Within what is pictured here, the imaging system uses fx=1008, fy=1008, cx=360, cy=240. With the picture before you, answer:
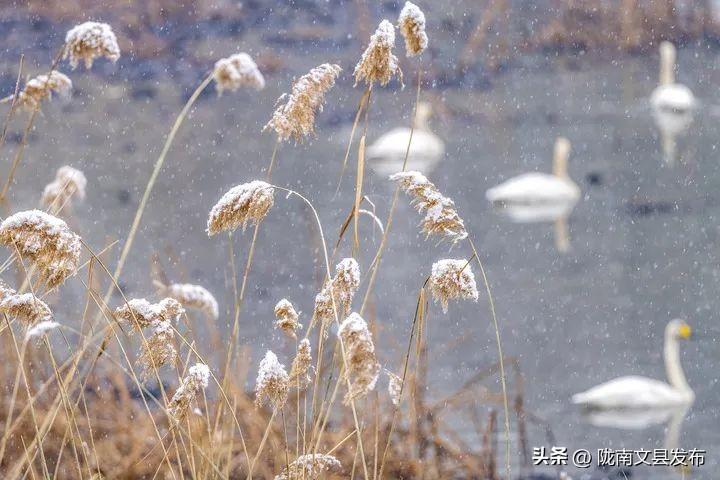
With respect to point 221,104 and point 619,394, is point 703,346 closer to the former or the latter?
point 619,394

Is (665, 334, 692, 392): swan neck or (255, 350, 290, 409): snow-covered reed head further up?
(665, 334, 692, 392): swan neck

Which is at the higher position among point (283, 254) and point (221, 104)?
point (221, 104)

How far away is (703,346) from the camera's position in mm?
3076

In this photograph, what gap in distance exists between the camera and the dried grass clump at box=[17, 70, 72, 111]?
814 millimetres

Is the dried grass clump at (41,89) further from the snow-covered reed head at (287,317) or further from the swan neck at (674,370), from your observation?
the swan neck at (674,370)

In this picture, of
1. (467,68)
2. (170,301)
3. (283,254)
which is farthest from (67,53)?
(467,68)

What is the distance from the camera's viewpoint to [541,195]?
456 cm

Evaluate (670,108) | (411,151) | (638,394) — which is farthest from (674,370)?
(670,108)

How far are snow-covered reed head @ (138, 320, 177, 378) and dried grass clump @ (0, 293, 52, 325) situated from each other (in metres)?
0.07

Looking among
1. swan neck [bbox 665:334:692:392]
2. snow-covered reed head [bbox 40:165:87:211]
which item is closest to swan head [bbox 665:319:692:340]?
swan neck [bbox 665:334:692:392]

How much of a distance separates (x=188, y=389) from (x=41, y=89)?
0.99 feet

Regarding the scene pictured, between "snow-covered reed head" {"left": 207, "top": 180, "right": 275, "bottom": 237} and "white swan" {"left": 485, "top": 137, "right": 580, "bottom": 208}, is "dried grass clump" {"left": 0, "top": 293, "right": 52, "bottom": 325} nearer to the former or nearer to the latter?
"snow-covered reed head" {"left": 207, "top": 180, "right": 275, "bottom": 237}

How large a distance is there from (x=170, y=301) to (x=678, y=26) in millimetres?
6584

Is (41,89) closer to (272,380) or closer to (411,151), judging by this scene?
(272,380)
